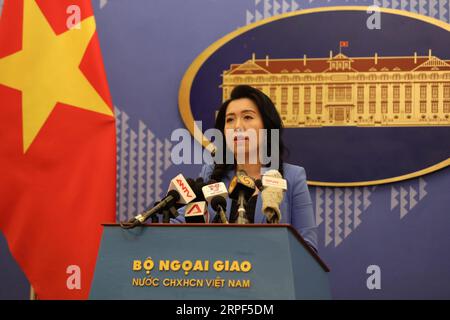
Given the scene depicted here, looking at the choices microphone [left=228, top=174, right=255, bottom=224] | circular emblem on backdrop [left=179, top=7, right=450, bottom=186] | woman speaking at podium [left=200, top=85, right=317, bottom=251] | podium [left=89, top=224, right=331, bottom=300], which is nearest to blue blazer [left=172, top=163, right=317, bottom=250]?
woman speaking at podium [left=200, top=85, right=317, bottom=251]

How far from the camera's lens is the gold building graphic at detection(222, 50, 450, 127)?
3936mm

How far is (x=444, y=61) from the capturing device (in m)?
3.95

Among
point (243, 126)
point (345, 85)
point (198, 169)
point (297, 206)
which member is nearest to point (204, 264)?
point (297, 206)

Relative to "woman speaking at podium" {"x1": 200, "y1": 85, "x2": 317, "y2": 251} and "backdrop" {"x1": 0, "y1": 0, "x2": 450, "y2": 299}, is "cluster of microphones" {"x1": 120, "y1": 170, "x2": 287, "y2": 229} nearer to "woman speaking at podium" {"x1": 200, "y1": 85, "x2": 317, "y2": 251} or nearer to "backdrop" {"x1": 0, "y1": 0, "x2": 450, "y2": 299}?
"woman speaking at podium" {"x1": 200, "y1": 85, "x2": 317, "y2": 251}

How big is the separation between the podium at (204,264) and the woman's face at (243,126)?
3.21 feet

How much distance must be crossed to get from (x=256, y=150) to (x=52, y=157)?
4.32ft

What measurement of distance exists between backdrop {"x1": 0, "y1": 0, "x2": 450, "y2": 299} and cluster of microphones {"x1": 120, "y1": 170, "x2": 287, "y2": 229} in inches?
69.6

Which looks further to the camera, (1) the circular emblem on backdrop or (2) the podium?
(1) the circular emblem on backdrop

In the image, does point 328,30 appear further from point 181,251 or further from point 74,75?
point 181,251

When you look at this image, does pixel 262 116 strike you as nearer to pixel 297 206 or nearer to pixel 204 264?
pixel 297 206

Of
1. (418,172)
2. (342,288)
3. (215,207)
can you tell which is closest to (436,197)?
(418,172)

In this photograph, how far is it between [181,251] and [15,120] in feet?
6.85

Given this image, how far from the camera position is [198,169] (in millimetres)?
4059

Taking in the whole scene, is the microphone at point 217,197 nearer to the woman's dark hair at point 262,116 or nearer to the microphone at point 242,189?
the microphone at point 242,189
